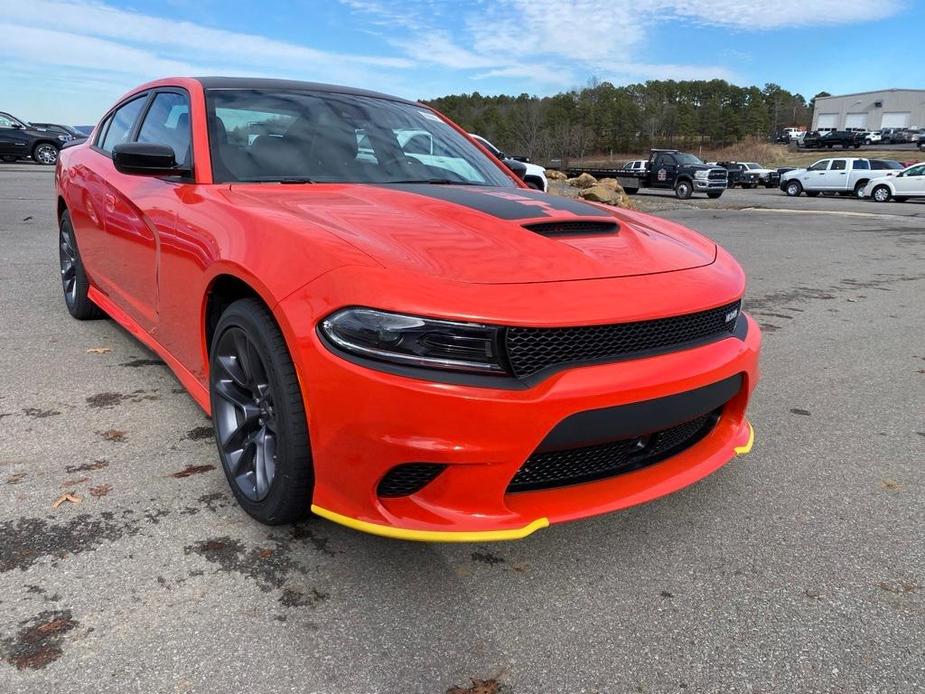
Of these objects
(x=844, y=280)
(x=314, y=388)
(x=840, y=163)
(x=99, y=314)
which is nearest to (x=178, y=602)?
(x=314, y=388)

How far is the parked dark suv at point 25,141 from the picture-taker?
2319cm

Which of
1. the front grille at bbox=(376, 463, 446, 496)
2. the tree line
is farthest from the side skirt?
the tree line

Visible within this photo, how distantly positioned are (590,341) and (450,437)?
1.59 ft

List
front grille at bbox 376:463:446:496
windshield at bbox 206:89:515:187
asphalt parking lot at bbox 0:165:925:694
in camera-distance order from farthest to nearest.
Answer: windshield at bbox 206:89:515:187, front grille at bbox 376:463:446:496, asphalt parking lot at bbox 0:165:925:694

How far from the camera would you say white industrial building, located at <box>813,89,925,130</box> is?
88.5m

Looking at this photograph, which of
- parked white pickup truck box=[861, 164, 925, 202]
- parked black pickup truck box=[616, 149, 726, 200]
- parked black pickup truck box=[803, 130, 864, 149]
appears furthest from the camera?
parked black pickup truck box=[803, 130, 864, 149]

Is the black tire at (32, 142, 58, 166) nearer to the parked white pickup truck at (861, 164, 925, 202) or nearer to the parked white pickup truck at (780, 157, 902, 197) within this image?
the parked white pickup truck at (780, 157, 902, 197)

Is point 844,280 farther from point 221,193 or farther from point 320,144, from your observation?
point 221,193

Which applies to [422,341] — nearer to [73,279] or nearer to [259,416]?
[259,416]

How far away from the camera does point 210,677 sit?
1690 mm

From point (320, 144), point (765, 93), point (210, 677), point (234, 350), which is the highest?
point (765, 93)

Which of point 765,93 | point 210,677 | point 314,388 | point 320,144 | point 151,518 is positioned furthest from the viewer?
point 765,93

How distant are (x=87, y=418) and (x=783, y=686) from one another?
296 cm

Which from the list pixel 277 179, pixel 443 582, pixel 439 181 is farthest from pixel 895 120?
pixel 443 582
